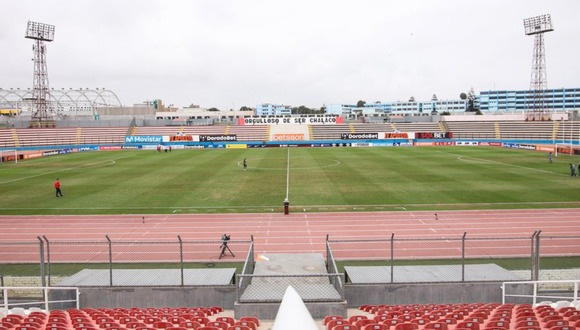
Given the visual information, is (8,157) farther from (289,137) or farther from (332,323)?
(332,323)

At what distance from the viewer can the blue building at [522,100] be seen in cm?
18250

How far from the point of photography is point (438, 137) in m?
89.3

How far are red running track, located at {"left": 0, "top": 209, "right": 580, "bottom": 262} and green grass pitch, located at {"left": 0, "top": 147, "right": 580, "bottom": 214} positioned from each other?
1.85 meters

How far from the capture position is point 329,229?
2339cm

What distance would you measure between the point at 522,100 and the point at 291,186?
185 m

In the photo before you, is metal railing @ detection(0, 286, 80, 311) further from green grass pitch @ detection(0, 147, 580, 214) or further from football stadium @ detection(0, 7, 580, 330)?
green grass pitch @ detection(0, 147, 580, 214)

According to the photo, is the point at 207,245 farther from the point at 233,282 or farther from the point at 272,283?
the point at 272,283

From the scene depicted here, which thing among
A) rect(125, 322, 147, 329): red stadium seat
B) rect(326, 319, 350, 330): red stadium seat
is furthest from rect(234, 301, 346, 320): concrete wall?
rect(125, 322, 147, 329): red stadium seat

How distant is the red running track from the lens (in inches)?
790

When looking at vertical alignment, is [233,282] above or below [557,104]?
below

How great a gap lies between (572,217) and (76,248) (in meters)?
25.9

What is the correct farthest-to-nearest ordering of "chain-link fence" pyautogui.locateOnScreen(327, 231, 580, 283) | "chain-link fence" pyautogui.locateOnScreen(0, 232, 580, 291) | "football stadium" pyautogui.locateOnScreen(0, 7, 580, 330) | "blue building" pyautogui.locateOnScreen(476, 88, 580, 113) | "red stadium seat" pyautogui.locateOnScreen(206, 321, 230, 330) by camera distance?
1. "blue building" pyautogui.locateOnScreen(476, 88, 580, 113)
2. "chain-link fence" pyautogui.locateOnScreen(0, 232, 580, 291)
3. "chain-link fence" pyautogui.locateOnScreen(327, 231, 580, 283)
4. "football stadium" pyautogui.locateOnScreen(0, 7, 580, 330)
5. "red stadium seat" pyautogui.locateOnScreen(206, 321, 230, 330)

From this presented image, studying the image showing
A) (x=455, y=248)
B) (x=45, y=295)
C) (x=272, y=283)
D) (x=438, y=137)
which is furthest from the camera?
(x=438, y=137)

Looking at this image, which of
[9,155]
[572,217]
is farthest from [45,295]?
[9,155]
